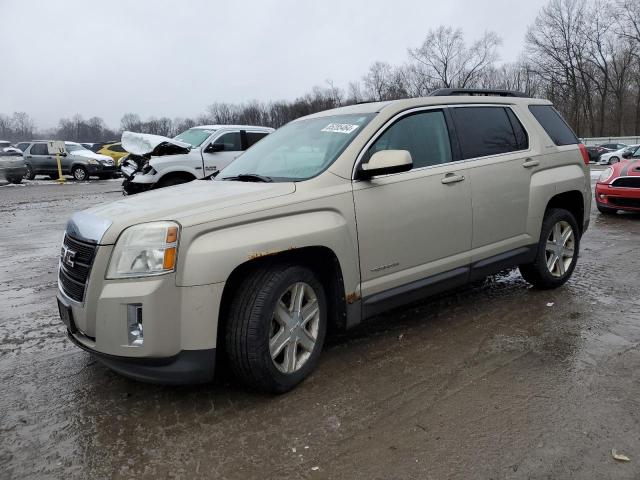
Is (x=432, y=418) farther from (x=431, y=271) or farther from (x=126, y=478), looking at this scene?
(x=126, y=478)

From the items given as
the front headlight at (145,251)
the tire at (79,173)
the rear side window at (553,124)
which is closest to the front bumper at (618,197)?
the rear side window at (553,124)

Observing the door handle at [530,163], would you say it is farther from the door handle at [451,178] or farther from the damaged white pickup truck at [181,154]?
the damaged white pickup truck at [181,154]

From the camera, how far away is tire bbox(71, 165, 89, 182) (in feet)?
73.8

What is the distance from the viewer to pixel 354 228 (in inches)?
129

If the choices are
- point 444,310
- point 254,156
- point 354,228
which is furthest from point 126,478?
point 444,310

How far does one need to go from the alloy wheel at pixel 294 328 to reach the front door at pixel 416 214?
40 cm

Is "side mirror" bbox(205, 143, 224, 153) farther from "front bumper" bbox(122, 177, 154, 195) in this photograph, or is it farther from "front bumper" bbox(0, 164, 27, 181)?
"front bumper" bbox(0, 164, 27, 181)

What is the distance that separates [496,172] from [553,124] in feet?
4.26

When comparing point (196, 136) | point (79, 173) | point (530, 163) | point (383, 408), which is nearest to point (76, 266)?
point (383, 408)

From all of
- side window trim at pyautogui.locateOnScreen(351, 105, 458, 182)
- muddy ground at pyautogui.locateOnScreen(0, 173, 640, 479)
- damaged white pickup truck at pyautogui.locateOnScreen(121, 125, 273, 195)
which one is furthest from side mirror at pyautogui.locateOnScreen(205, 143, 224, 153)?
side window trim at pyautogui.locateOnScreen(351, 105, 458, 182)

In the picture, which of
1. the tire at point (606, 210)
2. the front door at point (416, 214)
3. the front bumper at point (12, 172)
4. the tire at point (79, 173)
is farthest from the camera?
the tire at point (79, 173)

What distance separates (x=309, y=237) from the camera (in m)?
3.05

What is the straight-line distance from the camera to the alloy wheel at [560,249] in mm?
4859

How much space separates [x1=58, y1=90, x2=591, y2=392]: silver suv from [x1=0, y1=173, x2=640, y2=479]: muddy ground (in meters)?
0.32
